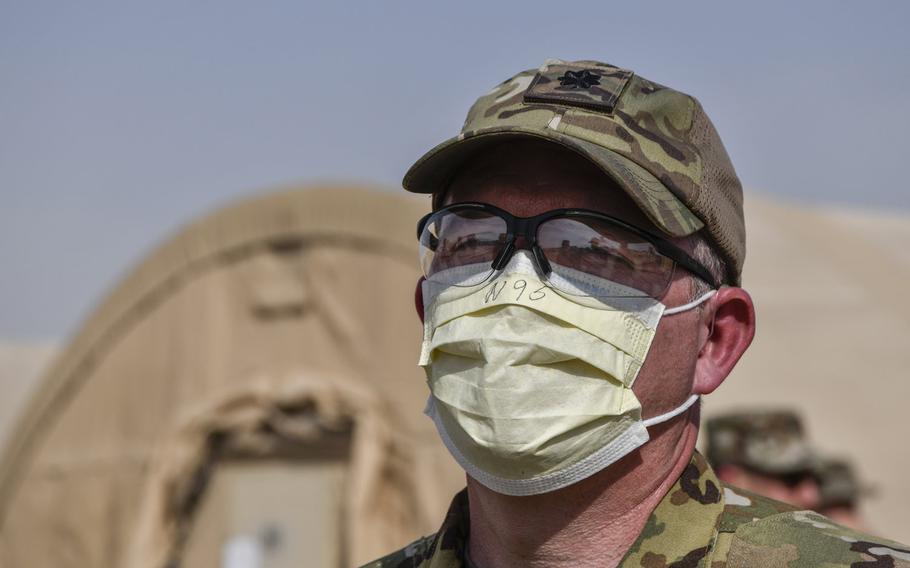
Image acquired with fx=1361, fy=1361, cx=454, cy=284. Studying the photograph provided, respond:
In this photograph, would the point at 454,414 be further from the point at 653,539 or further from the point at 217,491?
the point at 217,491

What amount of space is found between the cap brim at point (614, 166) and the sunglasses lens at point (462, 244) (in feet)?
0.30

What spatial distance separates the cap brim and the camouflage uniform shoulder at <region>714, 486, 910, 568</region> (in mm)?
409

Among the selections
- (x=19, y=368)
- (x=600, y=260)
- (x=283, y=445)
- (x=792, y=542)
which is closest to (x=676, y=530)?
(x=792, y=542)

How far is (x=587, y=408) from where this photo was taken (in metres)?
1.91

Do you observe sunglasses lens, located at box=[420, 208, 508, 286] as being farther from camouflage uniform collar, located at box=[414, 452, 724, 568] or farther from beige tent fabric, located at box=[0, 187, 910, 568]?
beige tent fabric, located at box=[0, 187, 910, 568]

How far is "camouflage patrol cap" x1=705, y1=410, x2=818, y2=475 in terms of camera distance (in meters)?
4.89


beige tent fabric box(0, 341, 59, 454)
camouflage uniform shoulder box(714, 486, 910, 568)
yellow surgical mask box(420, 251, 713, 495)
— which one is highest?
yellow surgical mask box(420, 251, 713, 495)

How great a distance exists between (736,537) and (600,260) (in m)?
0.43

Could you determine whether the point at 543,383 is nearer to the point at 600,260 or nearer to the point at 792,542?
the point at 600,260

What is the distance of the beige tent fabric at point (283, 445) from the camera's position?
6.45 metres

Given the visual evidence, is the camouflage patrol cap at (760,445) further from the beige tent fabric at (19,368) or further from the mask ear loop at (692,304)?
the beige tent fabric at (19,368)

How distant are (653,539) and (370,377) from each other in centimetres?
490

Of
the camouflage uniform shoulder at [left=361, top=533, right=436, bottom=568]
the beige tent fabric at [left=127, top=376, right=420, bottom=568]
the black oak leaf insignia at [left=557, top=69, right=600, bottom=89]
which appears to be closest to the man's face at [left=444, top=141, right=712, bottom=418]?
the black oak leaf insignia at [left=557, top=69, right=600, bottom=89]

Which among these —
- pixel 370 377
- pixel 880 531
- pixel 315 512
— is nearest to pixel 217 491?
pixel 315 512
